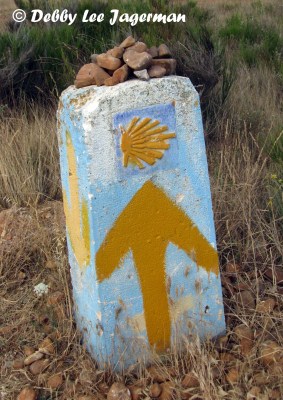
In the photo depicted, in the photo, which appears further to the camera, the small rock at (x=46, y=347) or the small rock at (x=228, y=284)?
the small rock at (x=228, y=284)

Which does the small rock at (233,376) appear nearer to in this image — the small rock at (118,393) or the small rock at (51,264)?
the small rock at (118,393)

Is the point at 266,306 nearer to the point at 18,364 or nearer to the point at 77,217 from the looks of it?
the point at 77,217

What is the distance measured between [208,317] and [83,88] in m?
1.02

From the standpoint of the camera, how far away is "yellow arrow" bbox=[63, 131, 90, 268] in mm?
2059

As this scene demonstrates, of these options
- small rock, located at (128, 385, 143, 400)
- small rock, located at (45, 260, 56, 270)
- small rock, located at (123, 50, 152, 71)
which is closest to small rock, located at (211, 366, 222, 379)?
small rock, located at (128, 385, 143, 400)

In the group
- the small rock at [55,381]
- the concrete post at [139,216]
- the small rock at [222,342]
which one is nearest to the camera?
the concrete post at [139,216]

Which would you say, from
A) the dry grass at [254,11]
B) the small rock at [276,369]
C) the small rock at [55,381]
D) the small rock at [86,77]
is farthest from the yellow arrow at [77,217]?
the dry grass at [254,11]

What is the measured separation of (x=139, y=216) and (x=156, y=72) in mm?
516

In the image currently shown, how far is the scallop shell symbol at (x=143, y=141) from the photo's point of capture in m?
1.97

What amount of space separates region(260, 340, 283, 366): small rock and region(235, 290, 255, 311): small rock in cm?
30

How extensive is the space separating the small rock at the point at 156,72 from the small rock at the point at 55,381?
1175mm

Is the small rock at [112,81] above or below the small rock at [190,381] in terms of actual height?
above

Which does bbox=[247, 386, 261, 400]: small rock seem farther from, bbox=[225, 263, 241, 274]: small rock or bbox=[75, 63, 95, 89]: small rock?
bbox=[75, 63, 95, 89]: small rock

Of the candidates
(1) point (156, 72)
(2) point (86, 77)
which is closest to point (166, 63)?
(1) point (156, 72)
